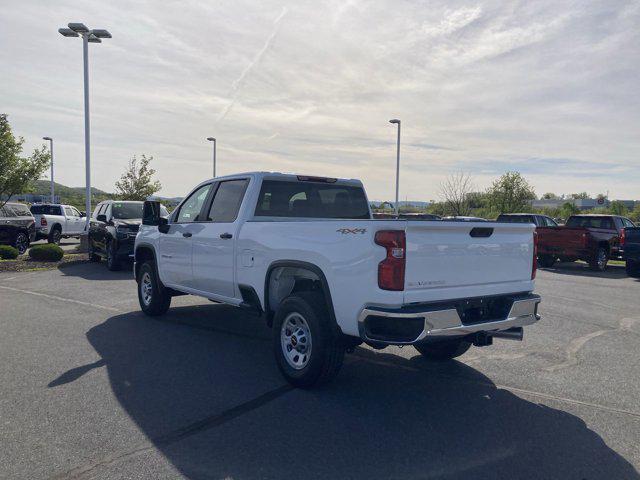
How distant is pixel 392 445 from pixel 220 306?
5.93 metres

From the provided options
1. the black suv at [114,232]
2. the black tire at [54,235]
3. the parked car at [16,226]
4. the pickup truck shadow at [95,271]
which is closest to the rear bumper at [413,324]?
the black suv at [114,232]

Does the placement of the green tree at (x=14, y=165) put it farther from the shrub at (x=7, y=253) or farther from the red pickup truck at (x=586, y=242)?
the red pickup truck at (x=586, y=242)

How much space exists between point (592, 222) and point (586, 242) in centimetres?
213

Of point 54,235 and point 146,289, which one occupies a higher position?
point 146,289

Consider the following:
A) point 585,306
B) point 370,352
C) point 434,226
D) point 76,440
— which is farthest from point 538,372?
point 585,306

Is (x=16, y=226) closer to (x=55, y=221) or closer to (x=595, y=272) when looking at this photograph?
(x=55, y=221)

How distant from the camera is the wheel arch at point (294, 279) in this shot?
460 cm

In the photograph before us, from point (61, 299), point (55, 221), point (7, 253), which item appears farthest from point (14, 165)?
point (61, 299)

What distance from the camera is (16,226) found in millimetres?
17922

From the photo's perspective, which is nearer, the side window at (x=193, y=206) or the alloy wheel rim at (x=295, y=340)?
the alloy wheel rim at (x=295, y=340)

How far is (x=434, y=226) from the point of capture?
4273 millimetres

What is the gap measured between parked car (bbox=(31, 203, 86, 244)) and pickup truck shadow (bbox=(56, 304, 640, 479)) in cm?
1840

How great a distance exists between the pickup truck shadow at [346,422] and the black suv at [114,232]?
7.80 metres

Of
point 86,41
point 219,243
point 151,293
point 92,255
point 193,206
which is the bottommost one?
point 92,255
